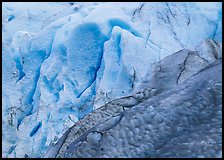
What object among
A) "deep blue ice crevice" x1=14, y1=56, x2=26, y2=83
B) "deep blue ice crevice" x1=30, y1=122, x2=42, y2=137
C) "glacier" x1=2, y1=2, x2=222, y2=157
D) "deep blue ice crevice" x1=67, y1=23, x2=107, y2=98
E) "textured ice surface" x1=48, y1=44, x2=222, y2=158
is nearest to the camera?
"textured ice surface" x1=48, y1=44, x2=222, y2=158

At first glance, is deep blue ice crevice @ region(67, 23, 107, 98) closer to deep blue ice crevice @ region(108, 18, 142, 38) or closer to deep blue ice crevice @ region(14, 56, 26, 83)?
deep blue ice crevice @ region(108, 18, 142, 38)

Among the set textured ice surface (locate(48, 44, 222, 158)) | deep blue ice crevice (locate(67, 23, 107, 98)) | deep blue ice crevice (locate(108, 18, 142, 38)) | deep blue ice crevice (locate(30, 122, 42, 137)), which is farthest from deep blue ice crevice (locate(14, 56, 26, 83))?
textured ice surface (locate(48, 44, 222, 158))

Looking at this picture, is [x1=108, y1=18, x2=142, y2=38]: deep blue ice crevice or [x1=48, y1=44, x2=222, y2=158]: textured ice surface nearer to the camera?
[x1=48, y1=44, x2=222, y2=158]: textured ice surface

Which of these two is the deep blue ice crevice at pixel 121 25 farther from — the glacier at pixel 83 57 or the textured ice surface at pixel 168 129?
the textured ice surface at pixel 168 129

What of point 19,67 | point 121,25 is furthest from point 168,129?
point 19,67

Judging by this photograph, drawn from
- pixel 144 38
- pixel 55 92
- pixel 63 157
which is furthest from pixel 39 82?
pixel 63 157

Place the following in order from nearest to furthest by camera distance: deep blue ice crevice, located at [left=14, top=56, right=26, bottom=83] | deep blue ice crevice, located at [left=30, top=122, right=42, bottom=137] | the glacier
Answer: the glacier
deep blue ice crevice, located at [left=30, top=122, right=42, bottom=137]
deep blue ice crevice, located at [left=14, top=56, right=26, bottom=83]

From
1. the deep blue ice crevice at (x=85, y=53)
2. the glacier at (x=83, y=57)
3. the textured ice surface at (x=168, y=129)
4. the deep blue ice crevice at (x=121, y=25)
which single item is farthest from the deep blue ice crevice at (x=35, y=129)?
the textured ice surface at (x=168, y=129)

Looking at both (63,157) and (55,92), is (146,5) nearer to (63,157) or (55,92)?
(55,92)

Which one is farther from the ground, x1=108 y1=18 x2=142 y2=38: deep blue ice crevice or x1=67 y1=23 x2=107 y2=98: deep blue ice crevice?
x1=108 y1=18 x2=142 y2=38: deep blue ice crevice
